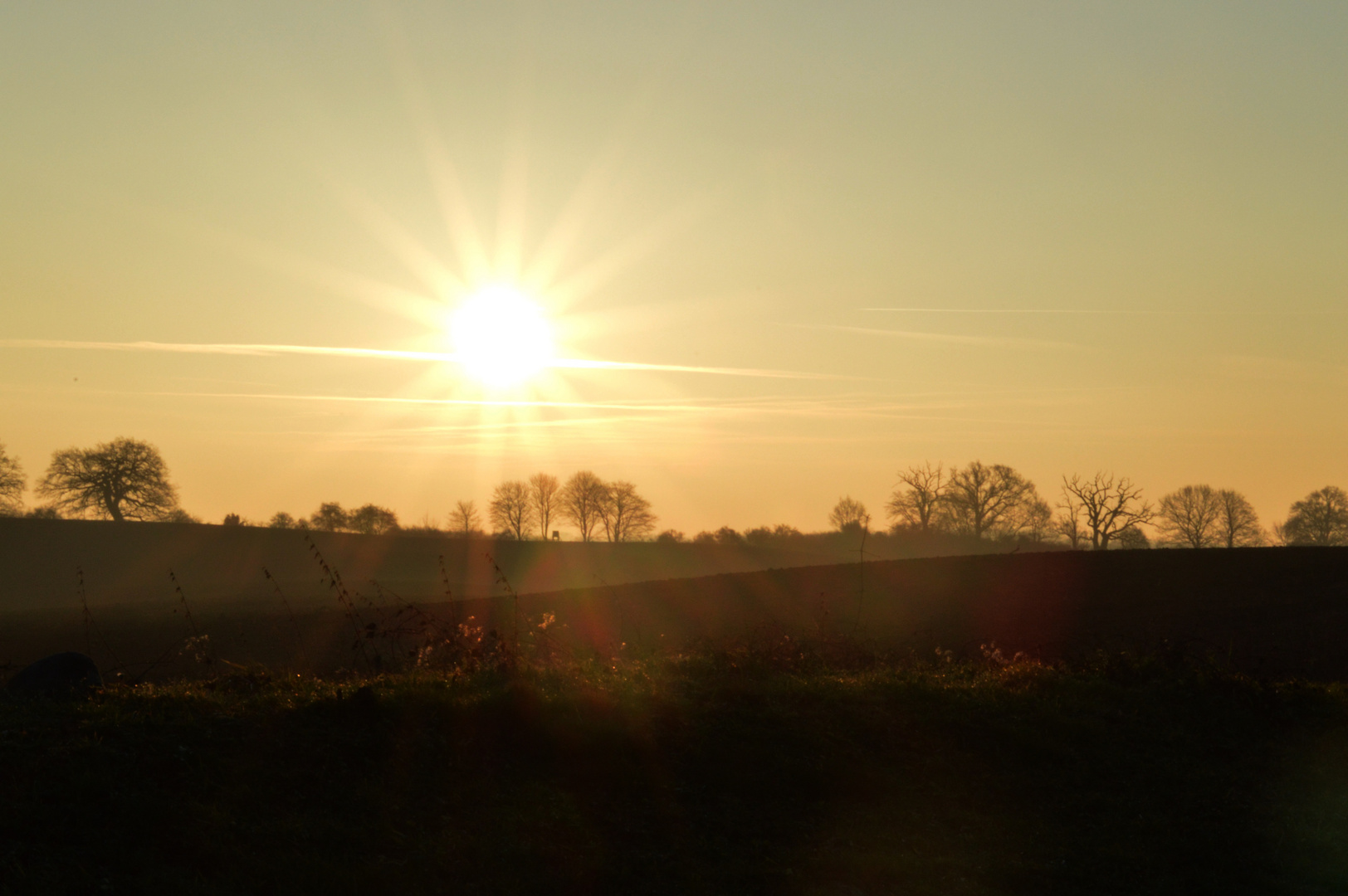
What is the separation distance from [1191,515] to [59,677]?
322ft

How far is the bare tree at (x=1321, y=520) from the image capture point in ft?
278

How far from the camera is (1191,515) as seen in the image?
8725 cm

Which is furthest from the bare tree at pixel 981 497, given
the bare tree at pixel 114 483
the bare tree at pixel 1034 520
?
the bare tree at pixel 114 483

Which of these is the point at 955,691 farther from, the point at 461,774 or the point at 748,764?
the point at 461,774

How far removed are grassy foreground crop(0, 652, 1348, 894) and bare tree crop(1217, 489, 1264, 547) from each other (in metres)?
89.0

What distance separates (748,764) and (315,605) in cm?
2902

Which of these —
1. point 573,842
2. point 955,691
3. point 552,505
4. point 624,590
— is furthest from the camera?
point 552,505

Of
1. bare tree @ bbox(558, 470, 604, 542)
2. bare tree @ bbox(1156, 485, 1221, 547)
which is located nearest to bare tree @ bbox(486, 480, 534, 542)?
bare tree @ bbox(558, 470, 604, 542)

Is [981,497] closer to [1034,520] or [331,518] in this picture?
[1034,520]

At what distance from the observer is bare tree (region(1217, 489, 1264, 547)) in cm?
8462

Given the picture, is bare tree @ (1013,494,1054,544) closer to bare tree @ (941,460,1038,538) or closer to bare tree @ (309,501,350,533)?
bare tree @ (941,460,1038,538)

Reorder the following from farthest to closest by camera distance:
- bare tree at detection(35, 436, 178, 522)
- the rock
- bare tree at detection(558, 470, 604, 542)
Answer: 1. bare tree at detection(558, 470, 604, 542)
2. bare tree at detection(35, 436, 178, 522)
3. the rock

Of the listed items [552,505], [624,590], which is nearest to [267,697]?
[624,590]

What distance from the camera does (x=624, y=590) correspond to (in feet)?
107
